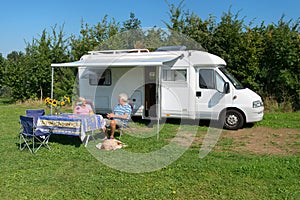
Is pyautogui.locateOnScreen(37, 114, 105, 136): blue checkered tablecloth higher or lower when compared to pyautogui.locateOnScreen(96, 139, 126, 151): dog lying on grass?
higher

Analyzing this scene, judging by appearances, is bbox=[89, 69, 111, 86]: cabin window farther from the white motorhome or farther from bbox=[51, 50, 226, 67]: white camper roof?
bbox=[51, 50, 226, 67]: white camper roof

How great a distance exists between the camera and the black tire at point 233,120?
8.48 m

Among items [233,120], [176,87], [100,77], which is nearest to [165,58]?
[176,87]

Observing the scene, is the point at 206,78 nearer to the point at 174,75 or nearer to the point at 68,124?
the point at 174,75

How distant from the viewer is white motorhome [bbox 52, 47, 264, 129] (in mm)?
8492

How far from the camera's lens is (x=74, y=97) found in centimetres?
1315

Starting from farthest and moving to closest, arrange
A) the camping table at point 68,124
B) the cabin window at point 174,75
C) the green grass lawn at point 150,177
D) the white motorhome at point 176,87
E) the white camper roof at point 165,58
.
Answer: the cabin window at point 174,75 → the white camper roof at point 165,58 → the white motorhome at point 176,87 → the camping table at point 68,124 → the green grass lawn at point 150,177

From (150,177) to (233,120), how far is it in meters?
4.62

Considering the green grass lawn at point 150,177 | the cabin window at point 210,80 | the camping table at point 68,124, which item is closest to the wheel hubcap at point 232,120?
the cabin window at point 210,80

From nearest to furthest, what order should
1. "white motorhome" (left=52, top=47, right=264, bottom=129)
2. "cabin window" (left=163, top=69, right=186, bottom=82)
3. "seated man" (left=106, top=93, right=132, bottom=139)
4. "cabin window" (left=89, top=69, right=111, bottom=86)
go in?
"seated man" (left=106, top=93, right=132, bottom=139)
"white motorhome" (left=52, top=47, right=264, bottom=129)
"cabin window" (left=163, top=69, right=186, bottom=82)
"cabin window" (left=89, top=69, right=111, bottom=86)

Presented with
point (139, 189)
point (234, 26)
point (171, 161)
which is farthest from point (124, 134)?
point (234, 26)

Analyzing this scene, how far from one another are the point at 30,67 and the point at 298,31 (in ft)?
42.3

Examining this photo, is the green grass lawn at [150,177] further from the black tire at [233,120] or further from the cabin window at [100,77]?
the cabin window at [100,77]

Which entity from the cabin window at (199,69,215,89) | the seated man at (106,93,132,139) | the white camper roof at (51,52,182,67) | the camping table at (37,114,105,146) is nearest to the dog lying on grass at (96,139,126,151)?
the camping table at (37,114,105,146)
